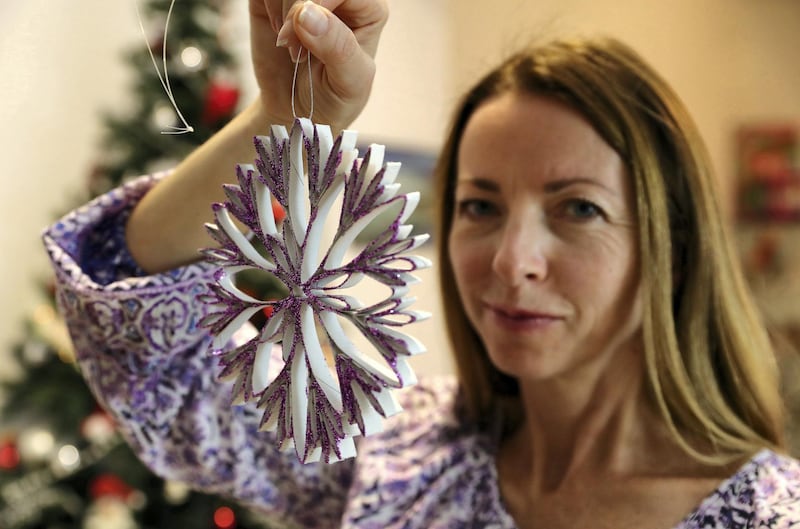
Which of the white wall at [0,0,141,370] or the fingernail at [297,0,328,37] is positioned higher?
the fingernail at [297,0,328,37]

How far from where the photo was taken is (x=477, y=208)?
104 cm

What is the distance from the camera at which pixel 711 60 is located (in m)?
3.81

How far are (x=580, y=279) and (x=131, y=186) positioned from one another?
558mm

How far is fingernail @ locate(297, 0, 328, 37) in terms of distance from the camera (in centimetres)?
61

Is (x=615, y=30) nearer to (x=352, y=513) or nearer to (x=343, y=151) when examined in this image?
(x=352, y=513)

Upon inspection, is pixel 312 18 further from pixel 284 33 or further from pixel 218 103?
pixel 218 103

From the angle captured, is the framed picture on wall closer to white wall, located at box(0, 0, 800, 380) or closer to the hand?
white wall, located at box(0, 0, 800, 380)

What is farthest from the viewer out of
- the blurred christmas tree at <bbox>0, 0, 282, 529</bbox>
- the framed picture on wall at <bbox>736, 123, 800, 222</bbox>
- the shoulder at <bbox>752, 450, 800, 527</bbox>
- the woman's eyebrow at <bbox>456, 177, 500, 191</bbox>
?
the framed picture on wall at <bbox>736, 123, 800, 222</bbox>

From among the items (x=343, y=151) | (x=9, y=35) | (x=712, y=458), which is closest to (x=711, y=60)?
(x=9, y=35)

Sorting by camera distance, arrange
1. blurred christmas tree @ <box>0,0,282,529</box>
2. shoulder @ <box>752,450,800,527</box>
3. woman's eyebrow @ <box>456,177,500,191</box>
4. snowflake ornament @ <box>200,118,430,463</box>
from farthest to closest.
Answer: blurred christmas tree @ <box>0,0,282,529</box> < woman's eyebrow @ <box>456,177,500,191</box> < shoulder @ <box>752,450,800,527</box> < snowflake ornament @ <box>200,118,430,463</box>

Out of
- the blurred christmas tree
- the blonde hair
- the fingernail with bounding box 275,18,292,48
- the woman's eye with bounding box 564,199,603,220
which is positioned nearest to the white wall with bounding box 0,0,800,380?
the blurred christmas tree

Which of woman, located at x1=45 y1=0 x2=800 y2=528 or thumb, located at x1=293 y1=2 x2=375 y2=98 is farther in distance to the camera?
woman, located at x1=45 y1=0 x2=800 y2=528

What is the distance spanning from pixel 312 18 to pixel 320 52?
1.5 inches

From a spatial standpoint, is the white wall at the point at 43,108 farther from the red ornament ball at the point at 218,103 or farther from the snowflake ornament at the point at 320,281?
the snowflake ornament at the point at 320,281
